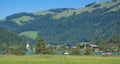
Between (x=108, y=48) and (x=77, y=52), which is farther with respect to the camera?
(x=108, y=48)

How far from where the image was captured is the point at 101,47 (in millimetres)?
184875

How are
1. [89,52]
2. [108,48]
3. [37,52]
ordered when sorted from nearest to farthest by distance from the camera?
[37,52]
[89,52]
[108,48]

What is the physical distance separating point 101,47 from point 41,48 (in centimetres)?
7882

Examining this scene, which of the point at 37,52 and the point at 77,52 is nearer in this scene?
the point at 37,52

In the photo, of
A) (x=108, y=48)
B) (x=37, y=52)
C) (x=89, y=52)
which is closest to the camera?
(x=37, y=52)

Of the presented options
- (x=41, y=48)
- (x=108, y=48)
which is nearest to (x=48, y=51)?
(x=41, y=48)

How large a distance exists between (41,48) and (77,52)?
14016 millimetres

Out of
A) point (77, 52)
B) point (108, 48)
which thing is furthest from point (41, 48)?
point (108, 48)

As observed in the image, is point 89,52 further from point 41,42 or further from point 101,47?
point 101,47

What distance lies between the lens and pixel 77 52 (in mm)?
118375

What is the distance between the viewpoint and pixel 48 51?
4419 inches

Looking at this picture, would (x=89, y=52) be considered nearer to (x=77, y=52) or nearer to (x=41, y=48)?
(x=77, y=52)

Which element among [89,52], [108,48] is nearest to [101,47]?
[108,48]

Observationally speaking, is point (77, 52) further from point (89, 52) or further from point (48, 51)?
point (48, 51)
